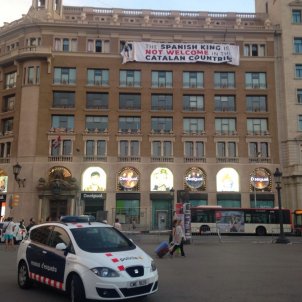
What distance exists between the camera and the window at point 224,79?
53219 millimetres

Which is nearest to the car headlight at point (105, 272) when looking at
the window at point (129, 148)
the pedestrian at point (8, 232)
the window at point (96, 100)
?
the pedestrian at point (8, 232)

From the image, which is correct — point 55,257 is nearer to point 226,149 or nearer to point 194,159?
point 194,159

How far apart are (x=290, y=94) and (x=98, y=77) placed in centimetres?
2551

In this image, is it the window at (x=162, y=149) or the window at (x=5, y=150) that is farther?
the window at (x=5, y=150)

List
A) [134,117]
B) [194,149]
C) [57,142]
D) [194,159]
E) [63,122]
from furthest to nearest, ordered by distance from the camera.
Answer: [134,117] < [63,122] < [194,149] < [194,159] < [57,142]

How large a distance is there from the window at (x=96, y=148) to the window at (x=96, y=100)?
15.6ft

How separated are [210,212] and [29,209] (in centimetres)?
2211

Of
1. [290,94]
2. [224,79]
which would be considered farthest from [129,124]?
[290,94]

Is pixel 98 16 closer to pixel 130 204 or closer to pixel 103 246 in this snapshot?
pixel 130 204

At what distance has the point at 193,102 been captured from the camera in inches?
2078

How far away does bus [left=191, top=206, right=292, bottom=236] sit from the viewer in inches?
1642

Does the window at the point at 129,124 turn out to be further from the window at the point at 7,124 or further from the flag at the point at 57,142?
the window at the point at 7,124

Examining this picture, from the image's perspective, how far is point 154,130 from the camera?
51438mm

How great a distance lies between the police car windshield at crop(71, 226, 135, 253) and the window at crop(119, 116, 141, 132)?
138 feet
